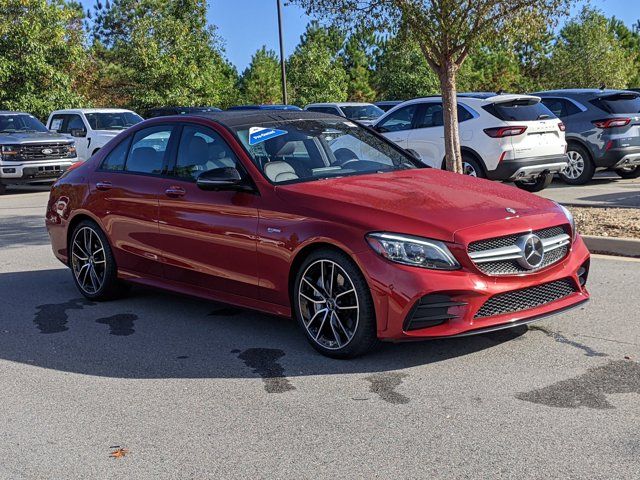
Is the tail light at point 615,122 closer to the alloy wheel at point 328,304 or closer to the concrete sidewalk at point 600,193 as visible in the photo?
the concrete sidewalk at point 600,193

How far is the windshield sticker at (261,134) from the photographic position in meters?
6.65

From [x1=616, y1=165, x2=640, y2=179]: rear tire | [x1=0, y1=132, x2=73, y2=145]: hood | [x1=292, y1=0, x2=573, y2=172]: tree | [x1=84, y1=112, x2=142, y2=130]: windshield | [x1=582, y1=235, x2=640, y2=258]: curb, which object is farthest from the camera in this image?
[x1=84, y1=112, x2=142, y2=130]: windshield

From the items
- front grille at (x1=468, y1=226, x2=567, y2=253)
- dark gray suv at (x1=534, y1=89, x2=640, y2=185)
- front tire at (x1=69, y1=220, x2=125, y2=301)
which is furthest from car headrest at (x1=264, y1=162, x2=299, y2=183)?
dark gray suv at (x1=534, y1=89, x2=640, y2=185)

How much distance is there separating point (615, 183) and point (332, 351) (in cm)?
1197

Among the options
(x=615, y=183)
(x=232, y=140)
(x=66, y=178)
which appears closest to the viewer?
(x=232, y=140)

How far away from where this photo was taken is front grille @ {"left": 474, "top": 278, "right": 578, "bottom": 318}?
5.47m

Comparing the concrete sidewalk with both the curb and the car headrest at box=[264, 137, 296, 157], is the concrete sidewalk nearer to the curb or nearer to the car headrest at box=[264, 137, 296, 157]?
the curb

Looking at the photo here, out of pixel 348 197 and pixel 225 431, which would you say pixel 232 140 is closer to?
pixel 348 197

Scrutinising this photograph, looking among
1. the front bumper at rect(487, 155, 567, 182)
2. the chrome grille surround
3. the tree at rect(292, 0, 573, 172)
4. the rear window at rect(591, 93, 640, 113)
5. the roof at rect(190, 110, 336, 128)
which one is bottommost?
the front bumper at rect(487, 155, 567, 182)

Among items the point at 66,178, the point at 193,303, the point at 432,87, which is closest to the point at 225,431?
the point at 193,303

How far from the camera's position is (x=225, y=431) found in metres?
4.66

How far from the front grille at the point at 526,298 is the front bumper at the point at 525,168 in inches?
331

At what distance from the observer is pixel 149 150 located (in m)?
7.48

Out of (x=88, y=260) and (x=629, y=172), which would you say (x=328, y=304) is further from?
(x=629, y=172)
